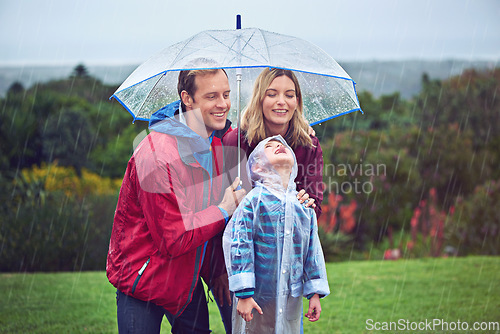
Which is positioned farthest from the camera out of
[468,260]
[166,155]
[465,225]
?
[465,225]

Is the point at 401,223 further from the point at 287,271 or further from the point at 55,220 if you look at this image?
the point at 287,271

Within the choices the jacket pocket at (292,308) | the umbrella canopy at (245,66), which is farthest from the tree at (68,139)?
the jacket pocket at (292,308)

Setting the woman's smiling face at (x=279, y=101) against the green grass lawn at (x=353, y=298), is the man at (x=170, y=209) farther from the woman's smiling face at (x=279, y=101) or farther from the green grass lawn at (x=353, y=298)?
the green grass lawn at (x=353, y=298)

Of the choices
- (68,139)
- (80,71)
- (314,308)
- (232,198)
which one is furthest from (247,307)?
(80,71)

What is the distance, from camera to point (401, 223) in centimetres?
916

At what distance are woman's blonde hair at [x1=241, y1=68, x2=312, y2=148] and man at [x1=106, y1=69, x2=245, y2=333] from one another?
1.10 feet

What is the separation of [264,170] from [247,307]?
76cm

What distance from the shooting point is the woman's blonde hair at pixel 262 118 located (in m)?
3.11

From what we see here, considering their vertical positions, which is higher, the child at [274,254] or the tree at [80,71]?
the tree at [80,71]

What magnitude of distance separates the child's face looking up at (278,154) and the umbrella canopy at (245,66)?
35 centimetres

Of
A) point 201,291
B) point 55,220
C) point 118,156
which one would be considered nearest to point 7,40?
point 118,156

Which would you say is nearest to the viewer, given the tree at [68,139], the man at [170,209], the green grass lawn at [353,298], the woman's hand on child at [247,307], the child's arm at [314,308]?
the man at [170,209]

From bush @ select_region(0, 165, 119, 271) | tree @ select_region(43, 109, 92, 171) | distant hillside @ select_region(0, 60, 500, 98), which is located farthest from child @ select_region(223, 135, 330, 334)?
distant hillside @ select_region(0, 60, 500, 98)

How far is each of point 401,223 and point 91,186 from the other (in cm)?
567
